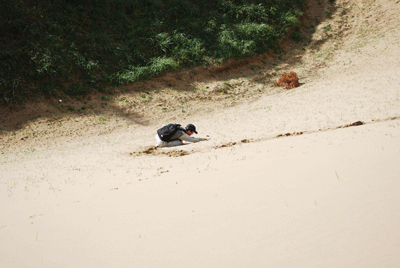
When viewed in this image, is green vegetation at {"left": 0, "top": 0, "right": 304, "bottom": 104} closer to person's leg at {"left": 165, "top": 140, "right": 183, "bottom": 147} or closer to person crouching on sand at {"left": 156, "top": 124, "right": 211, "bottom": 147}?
person crouching on sand at {"left": 156, "top": 124, "right": 211, "bottom": 147}

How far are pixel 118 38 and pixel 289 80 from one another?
10518mm

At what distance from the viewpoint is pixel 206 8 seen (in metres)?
18.7

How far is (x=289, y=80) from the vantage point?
45.1 ft

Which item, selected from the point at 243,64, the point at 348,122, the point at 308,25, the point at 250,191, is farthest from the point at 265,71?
the point at 250,191

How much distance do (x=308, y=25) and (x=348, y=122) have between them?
53.2 ft

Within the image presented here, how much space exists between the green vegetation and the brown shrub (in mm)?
3371

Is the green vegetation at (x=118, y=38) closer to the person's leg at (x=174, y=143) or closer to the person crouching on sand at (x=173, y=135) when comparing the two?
the person crouching on sand at (x=173, y=135)

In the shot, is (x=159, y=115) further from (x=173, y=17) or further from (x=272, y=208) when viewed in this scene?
(x=272, y=208)

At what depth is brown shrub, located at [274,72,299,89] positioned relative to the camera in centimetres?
1359

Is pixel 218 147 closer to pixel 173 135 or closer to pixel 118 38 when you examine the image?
pixel 173 135

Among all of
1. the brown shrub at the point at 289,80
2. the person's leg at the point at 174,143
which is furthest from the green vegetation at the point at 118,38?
the person's leg at the point at 174,143

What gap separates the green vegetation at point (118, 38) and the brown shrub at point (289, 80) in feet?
11.1

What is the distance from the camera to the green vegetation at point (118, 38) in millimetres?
12148

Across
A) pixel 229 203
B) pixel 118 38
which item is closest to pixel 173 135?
pixel 229 203
